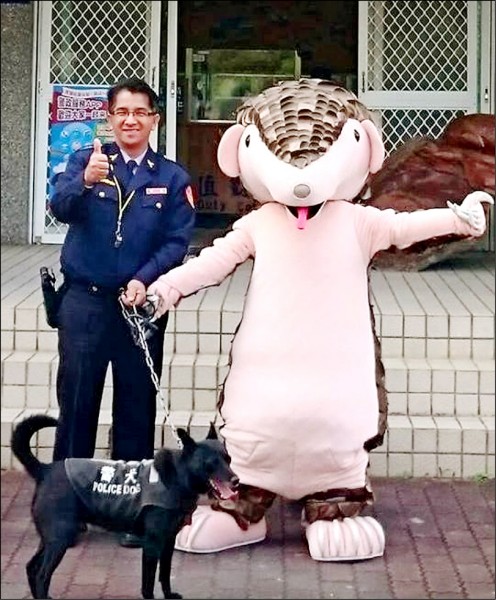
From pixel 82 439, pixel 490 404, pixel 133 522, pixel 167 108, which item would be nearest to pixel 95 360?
pixel 82 439

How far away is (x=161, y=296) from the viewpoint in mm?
3406

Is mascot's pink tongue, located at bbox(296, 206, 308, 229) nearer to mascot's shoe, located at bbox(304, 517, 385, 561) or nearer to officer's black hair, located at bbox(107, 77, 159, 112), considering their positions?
officer's black hair, located at bbox(107, 77, 159, 112)

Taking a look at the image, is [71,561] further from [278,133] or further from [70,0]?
[70,0]

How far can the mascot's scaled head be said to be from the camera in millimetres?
3334

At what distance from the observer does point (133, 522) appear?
315 cm

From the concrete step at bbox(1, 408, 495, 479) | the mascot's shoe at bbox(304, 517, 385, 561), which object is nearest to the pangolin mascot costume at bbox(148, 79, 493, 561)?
the mascot's shoe at bbox(304, 517, 385, 561)

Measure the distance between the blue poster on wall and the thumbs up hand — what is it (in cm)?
443

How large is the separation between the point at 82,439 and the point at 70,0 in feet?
16.4

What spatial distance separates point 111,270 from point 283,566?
124 cm

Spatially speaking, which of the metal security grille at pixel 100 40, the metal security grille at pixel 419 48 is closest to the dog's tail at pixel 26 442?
the metal security grille at pixel 100 40

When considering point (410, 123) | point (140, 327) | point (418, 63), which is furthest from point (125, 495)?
point (418, 63)

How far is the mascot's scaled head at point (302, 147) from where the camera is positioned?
3.33 meters

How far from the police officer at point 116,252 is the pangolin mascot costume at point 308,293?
153 millimetres

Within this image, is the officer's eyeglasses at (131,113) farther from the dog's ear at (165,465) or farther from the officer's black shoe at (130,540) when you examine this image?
the officer's black shoe at (130,540)
